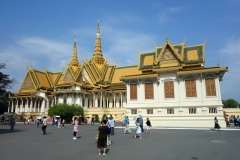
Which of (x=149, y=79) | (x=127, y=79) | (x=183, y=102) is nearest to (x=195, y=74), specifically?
(x=183, y=102)

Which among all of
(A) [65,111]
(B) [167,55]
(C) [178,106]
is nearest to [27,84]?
(A) [65,111]

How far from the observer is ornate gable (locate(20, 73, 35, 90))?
52434 mm

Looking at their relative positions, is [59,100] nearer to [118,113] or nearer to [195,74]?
[118,113]

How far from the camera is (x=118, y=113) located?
4409cm

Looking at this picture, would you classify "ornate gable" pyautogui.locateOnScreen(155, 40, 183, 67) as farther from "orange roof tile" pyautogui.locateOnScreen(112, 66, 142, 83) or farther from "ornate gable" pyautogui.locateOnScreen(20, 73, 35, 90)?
"ornate gable" pyautogui.locateOnScreen(20, 73, 35, 90)

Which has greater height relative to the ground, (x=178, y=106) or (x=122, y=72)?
(x=122, y=72)

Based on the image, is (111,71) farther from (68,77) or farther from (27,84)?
(27,84)

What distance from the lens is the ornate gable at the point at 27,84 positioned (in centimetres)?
5243

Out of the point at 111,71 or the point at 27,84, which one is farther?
the point at 27,84

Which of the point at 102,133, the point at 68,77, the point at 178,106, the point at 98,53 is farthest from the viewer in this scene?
the point at 98,53

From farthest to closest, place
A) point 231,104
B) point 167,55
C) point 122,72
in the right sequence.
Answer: point 231,104
point 122,72
point 167,55

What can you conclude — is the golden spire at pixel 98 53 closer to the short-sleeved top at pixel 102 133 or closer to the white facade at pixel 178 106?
the white facade at pixel 178 106

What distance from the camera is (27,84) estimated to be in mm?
53281

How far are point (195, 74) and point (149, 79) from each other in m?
6.20
